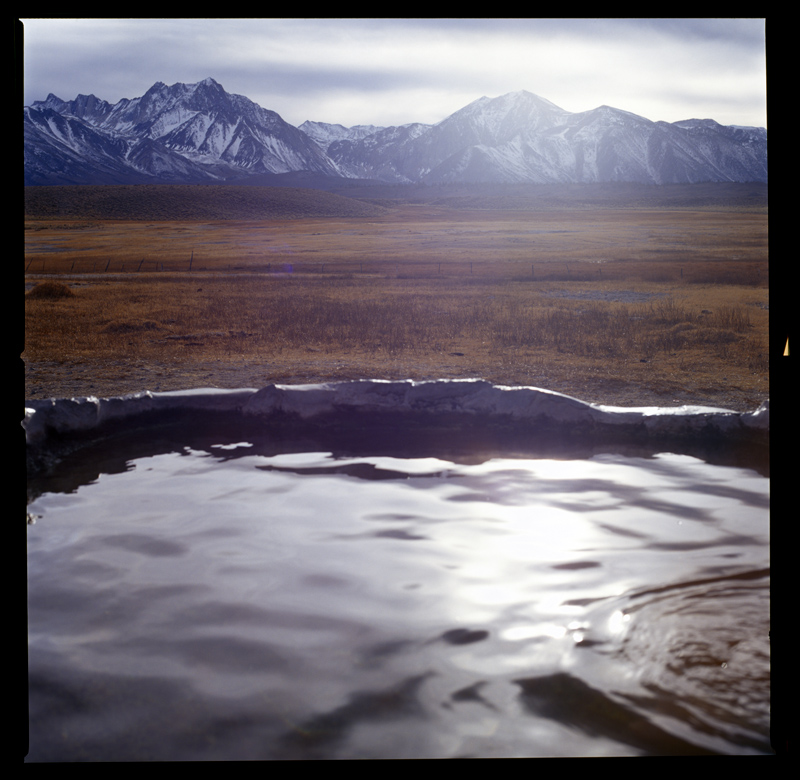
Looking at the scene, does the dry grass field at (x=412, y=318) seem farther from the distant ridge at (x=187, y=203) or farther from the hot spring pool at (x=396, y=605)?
the distant ridge at (x=187, y=203)

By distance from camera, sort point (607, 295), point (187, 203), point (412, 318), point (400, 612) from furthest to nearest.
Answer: point (187, 203)
point (607, 295)
point (412, 318)
point (400, 612)

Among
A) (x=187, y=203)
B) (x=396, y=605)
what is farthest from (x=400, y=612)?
(x=187, y=203)

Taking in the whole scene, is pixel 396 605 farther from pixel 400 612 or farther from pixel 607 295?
pixel 607 295

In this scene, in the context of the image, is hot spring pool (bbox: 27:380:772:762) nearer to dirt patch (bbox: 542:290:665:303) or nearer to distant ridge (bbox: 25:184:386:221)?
dirt patch (bbox: 542:290:665:303)

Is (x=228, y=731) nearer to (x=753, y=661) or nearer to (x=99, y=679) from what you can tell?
(x=99, y=679)

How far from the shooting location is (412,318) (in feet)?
45.0

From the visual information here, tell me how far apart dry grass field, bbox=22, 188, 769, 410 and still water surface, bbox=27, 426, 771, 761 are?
12.7 feet

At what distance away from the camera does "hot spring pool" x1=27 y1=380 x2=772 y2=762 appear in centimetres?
236

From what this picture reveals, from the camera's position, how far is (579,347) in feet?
36.3

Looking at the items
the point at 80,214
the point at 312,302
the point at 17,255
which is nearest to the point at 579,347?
the point at 312,302

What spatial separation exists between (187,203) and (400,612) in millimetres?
66471

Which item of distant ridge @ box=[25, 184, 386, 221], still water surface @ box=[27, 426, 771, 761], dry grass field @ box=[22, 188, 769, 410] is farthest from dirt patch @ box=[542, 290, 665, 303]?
Answer: distant ridge @ box=[25, 184, 386, 221]

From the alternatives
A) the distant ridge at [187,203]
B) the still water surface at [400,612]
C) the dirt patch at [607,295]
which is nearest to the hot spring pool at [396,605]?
the still water surface at [400,612]

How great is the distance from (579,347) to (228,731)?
374 inches
